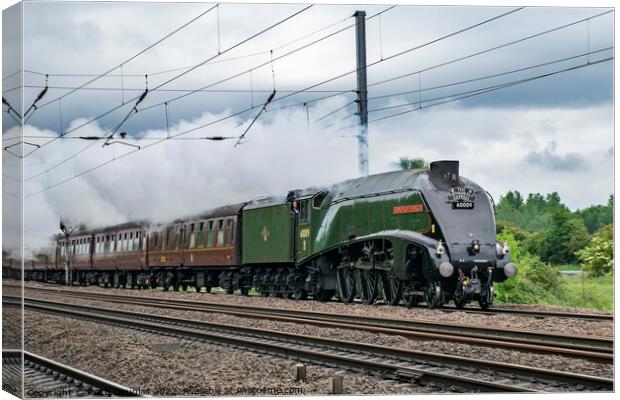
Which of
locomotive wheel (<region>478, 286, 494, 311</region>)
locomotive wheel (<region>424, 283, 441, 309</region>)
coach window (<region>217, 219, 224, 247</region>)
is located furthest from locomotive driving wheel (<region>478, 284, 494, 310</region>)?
coach window (<region>217, 219, 224, 247</region>)

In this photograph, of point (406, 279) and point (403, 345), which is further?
point (406, 279)

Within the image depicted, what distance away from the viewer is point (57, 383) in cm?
1159

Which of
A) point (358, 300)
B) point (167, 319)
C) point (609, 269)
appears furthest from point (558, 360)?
point (358, 300)

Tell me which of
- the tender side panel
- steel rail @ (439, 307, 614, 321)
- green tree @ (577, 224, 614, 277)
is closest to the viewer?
green tree @ (577, 224, 614, 277)

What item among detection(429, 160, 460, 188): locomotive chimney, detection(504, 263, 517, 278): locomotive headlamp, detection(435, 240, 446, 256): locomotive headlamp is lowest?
detection(504, 263, 517, 278): locomotive headlamp

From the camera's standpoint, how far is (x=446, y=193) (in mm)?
19328

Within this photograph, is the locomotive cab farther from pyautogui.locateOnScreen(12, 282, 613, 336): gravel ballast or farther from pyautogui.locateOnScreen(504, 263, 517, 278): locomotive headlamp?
pyautogui.locateOnScreen(12, 282, 613, 336): gravel ballast

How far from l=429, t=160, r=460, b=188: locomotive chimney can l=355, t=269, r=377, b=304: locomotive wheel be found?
3.26 m

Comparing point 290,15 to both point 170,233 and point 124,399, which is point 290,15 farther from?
point 170,233

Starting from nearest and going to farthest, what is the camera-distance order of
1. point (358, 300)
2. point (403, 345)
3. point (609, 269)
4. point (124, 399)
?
1. point (124, 399)
2. point (609, 269)
3. point (403, 345)
4. point (358, 300)

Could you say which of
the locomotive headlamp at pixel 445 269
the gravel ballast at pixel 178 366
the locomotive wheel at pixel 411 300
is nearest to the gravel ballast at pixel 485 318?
the locomotive wheel at pixel 411 300

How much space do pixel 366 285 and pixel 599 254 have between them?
31.9 ft

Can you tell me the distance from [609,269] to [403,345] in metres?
3.44

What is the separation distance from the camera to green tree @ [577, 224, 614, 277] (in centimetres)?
1226
